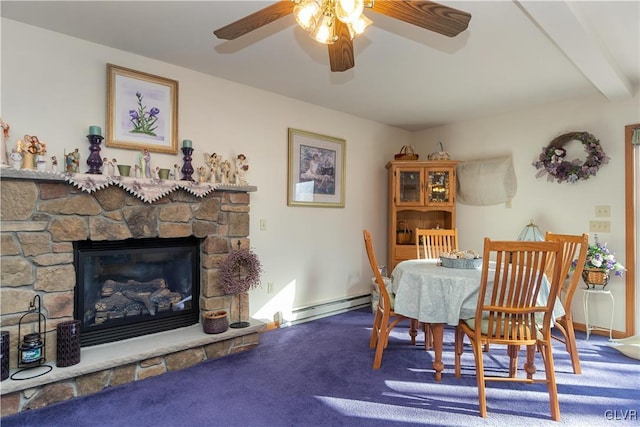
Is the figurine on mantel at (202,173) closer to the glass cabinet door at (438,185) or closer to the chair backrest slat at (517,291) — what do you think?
the chair backrest slat at (517,291)

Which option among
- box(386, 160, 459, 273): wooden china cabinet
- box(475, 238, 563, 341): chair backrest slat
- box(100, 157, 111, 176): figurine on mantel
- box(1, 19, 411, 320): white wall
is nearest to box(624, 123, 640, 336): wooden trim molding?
box(386, 160, 459, 273): wooden china cabinet

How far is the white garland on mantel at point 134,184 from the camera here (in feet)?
7.22

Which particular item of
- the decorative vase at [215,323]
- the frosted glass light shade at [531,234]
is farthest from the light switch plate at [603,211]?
the decorative vase at [215,323]

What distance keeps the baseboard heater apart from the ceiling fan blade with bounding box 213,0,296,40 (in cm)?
284

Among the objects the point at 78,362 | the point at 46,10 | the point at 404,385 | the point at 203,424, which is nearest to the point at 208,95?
the point at 46,10

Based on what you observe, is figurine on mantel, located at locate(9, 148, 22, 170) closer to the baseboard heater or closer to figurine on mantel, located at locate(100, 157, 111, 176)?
figurine on mantel, located at locate(100, 157, 111, 176)

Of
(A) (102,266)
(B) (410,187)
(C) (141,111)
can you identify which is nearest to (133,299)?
(A) (102,266)

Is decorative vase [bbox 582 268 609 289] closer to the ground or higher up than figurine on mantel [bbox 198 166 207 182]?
closer to the ground

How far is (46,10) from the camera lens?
221cm

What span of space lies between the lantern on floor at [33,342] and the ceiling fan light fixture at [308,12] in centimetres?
231

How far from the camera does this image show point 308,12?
153cm

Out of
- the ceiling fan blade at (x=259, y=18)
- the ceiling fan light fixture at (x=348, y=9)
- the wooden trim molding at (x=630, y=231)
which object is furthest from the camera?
the wooden trim molding at (x=630, y=231)

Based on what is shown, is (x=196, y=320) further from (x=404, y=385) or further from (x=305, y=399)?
(x=404, y=385)

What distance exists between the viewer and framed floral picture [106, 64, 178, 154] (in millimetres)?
2682
